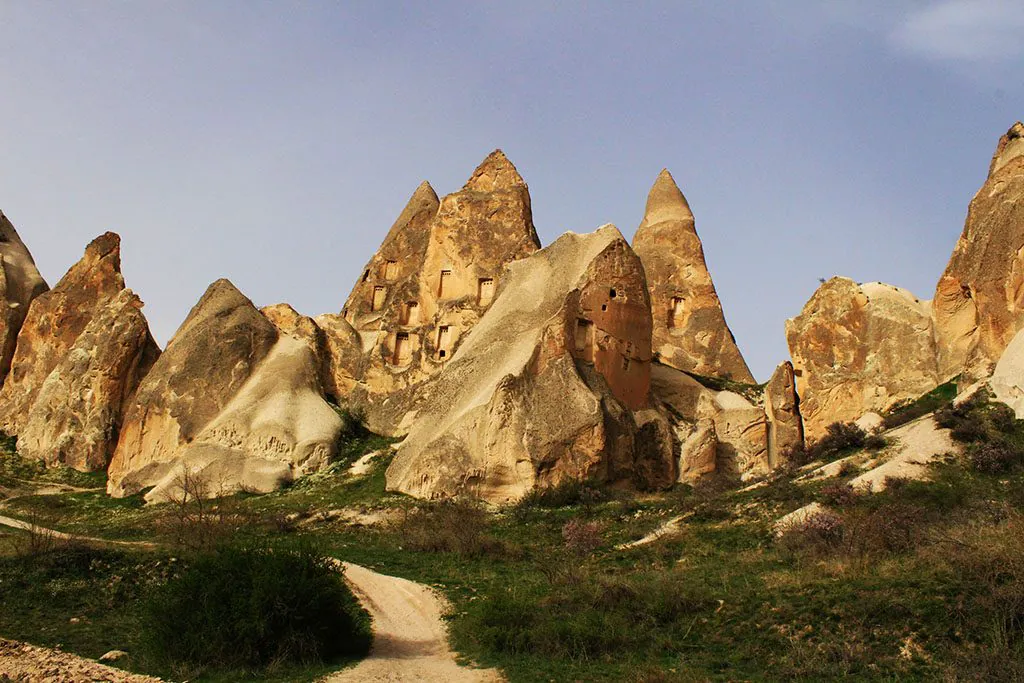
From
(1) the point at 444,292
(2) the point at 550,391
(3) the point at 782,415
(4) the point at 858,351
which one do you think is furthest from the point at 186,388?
(4) the point at 858,351

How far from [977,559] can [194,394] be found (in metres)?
26.2

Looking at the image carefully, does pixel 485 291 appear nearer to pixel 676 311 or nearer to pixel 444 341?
pixel 444 341

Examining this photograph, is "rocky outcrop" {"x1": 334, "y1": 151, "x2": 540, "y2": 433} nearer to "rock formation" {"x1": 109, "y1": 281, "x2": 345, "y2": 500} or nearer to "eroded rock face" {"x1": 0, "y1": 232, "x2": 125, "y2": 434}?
"rock formation" {"x1": 109, "y1": 281, "x2": 345, "y2": 500}

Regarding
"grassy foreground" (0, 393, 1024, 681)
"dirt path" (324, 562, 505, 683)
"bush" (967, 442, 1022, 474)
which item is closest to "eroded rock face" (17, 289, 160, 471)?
"grassy foreground" (0, 393, 1024, 681)

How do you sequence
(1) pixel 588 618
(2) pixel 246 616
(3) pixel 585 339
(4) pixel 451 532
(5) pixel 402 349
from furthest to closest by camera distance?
(5) pixel 402 349 → (3) pixel 585 339 → (4) pixel 451 532 → (1) pixel 588 618 → (2) pixel 246 616

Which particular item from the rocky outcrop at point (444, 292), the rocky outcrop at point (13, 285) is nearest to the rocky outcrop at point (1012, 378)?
the rocky outcrop at point (444, 292)

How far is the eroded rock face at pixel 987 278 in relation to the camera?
81.8ft

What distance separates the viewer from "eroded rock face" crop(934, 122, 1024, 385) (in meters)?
24.9

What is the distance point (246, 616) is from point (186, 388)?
897 inches

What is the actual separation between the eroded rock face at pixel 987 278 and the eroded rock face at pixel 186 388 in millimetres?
21865

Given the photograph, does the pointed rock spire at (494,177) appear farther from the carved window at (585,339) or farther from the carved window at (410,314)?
the carved window at (585,339)

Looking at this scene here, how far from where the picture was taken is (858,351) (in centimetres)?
3072

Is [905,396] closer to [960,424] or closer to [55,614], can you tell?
[960,424]

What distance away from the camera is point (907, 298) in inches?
1214
